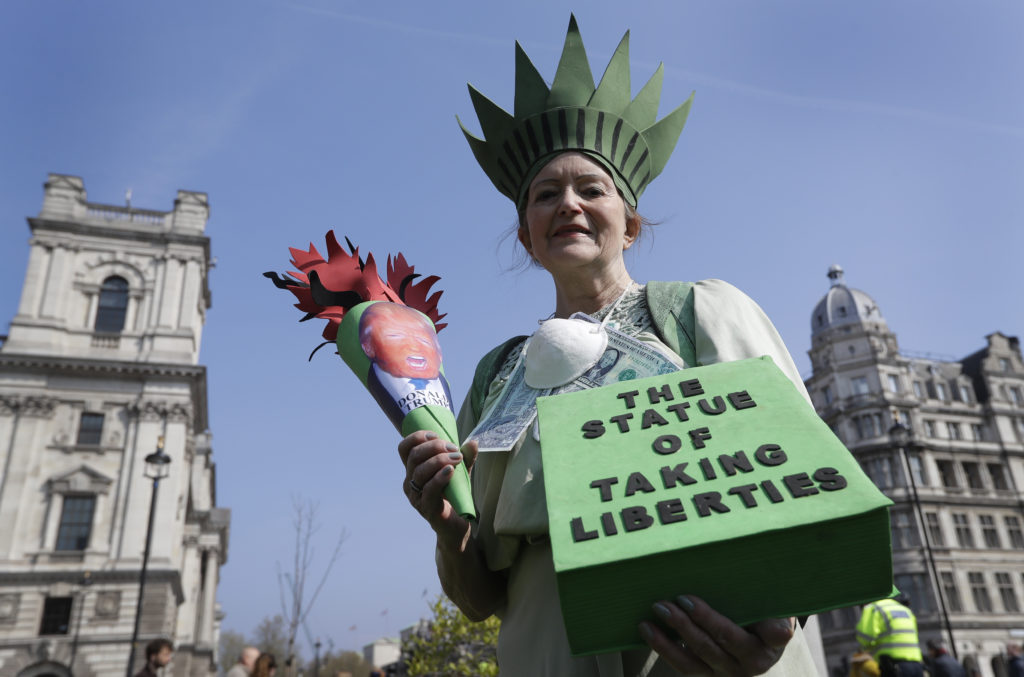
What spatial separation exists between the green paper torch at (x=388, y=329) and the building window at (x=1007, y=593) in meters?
52.5

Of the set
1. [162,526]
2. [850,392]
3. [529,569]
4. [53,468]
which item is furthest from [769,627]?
[850,392]

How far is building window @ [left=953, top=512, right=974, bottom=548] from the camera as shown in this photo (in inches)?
1742

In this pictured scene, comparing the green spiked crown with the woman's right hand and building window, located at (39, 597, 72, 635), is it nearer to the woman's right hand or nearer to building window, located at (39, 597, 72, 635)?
the woman's right hand

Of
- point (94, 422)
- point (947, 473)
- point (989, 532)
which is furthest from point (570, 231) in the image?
point (989, 532)

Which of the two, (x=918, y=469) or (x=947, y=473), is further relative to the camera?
(x=947, y=473)

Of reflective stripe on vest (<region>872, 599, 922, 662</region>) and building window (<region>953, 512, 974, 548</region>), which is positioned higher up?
building window (<region>953, 512, 974, 548</region>)

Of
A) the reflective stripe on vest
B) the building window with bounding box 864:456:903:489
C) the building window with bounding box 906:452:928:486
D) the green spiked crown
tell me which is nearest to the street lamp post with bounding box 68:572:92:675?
the reflective stripe on vest

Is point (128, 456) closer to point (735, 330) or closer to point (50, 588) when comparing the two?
point (50, 588)

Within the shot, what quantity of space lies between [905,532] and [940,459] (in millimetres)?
6255

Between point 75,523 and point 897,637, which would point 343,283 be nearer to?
point 897,637

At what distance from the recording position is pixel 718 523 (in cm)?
118

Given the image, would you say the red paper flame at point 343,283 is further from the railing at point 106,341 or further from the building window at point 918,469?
the building window at point 918,469

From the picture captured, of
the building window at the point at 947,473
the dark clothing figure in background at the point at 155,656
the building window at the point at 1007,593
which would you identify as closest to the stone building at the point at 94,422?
the dark clothing figure in background at the point at 155,656

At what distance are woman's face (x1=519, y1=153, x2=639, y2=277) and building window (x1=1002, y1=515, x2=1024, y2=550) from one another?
54508 mm
